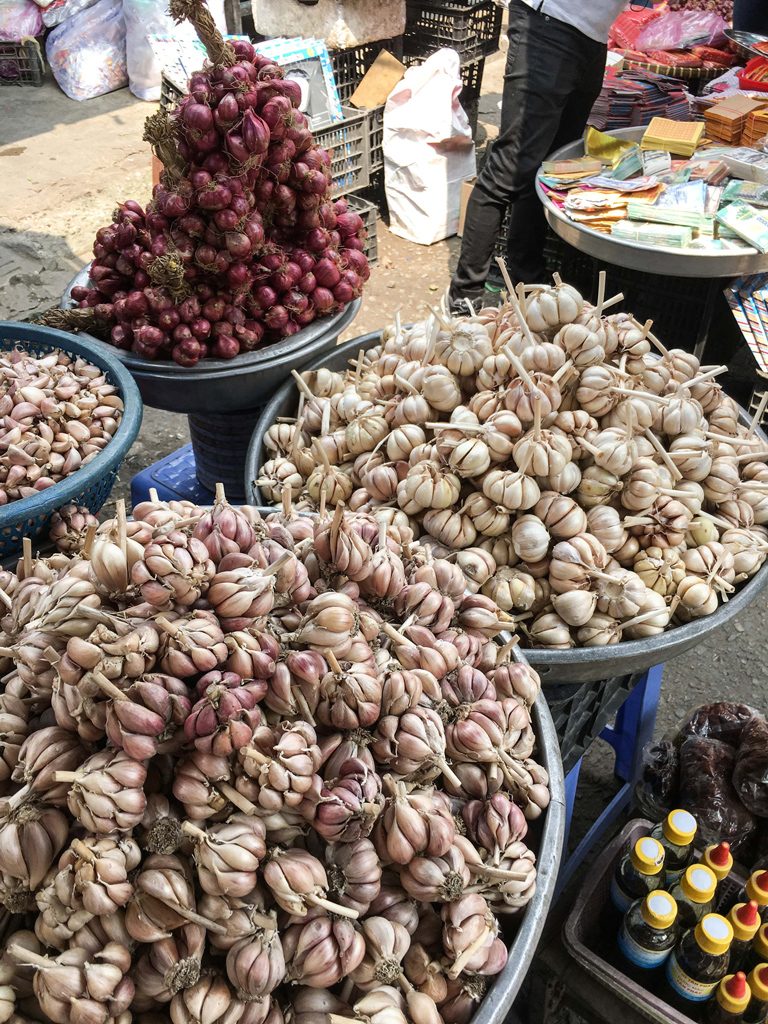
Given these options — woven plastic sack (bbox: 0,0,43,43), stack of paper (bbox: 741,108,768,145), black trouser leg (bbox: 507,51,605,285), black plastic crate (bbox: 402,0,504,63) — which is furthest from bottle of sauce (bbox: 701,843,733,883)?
woven plastic sack (bbox: 0,0,43,43)

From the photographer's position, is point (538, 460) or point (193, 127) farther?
point (193, 127)

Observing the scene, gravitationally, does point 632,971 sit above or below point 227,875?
below

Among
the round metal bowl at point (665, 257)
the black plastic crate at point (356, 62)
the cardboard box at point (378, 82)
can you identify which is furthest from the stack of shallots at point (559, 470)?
the black plastic crate at point (356, 62)

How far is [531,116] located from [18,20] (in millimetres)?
4720

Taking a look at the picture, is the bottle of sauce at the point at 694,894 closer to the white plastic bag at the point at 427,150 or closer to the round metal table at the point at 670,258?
the round metal table at the point at 670,258

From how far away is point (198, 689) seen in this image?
0.86 m

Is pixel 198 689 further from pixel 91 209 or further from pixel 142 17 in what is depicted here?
pixel 142 17

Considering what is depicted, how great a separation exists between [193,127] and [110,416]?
2.15ft

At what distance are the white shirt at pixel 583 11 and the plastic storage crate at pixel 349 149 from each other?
1228mm

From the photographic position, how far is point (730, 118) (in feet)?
11.6

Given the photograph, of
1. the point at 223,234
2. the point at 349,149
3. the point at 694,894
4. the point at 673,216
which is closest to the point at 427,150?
the point at 349,149

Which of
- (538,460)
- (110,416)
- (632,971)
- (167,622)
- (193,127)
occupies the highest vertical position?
(193,127)

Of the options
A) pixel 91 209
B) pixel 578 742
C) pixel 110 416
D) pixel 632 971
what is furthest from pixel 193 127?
pixel 91 209

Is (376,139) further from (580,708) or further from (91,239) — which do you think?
(580,708)
